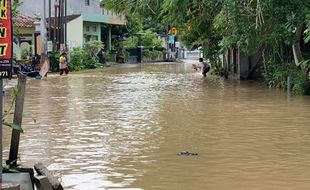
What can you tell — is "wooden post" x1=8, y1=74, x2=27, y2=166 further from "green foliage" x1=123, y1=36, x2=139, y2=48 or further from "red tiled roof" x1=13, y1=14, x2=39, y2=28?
"green foliage" x1=123, y1=36, x2=139, y2=48

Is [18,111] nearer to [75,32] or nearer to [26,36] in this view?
[26,36]

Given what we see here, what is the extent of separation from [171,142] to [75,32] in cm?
3838

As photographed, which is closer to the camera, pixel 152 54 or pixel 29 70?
pixel 29 70

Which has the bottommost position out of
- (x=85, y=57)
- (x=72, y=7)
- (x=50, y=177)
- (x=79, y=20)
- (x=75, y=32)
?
(x=50, y=177)

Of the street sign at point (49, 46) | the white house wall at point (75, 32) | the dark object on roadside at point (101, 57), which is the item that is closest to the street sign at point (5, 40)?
the street sign at point (49, 46)

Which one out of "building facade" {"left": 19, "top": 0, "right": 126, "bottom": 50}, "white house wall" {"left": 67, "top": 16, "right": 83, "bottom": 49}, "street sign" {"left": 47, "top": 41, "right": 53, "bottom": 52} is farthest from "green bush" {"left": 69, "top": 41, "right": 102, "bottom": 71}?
"street sign" {"left": 47, "top": 41, "right": 53, "bottom": 52}

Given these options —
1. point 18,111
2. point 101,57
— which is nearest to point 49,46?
point 101,57

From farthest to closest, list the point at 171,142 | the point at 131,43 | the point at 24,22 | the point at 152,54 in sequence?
1. the point at 152,54
2. the point at 131,43
3. the point at 24,22
4. the point at 171,142

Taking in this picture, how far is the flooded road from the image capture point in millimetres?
7988

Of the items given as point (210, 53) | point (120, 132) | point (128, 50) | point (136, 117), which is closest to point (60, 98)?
point (136, 117)

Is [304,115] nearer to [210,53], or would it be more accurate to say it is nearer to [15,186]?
[15,186]

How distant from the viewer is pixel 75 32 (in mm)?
48188

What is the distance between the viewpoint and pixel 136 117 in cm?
1460

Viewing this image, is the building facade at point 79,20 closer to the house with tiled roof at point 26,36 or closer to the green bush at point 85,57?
the house with tiled roof at point 26,36
